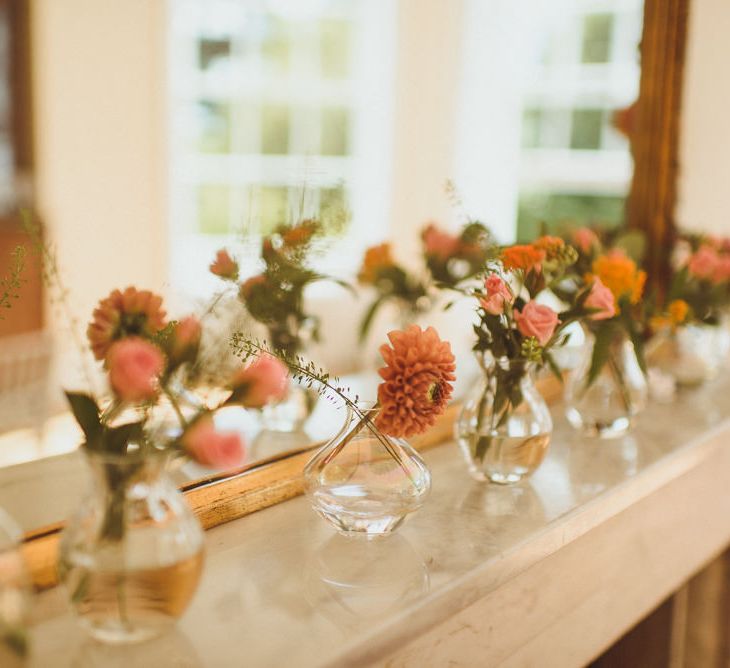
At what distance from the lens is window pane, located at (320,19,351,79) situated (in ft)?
10.5

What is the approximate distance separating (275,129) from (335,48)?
0.37 meters

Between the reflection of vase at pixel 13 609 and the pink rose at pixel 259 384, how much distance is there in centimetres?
19

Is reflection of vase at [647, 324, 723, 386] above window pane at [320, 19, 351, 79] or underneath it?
underneath

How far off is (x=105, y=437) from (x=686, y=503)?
2.92ft

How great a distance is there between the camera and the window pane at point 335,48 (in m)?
3.20

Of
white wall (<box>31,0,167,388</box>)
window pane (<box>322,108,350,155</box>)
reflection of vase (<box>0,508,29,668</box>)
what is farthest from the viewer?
window pane (<box>322,108,350,155</box>)

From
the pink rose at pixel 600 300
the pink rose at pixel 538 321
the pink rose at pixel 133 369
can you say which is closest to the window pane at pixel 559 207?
the pink rose at pixel 600 300

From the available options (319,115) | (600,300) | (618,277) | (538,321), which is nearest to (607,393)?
(618,277)

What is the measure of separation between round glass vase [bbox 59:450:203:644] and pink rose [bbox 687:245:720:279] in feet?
3.54

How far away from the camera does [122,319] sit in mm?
711

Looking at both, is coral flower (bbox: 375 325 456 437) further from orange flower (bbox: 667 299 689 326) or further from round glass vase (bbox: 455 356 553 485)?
orange flower (bbox: 667 299 689 326)

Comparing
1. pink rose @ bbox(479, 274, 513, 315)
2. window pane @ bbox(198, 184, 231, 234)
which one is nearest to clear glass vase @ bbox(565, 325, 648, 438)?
pink rose @ bbox(479, 274, 513, 315)

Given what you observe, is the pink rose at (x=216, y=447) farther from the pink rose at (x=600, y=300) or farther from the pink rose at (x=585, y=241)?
the pink rose at (x=585, y=241)

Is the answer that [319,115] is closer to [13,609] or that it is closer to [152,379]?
[152,379]
